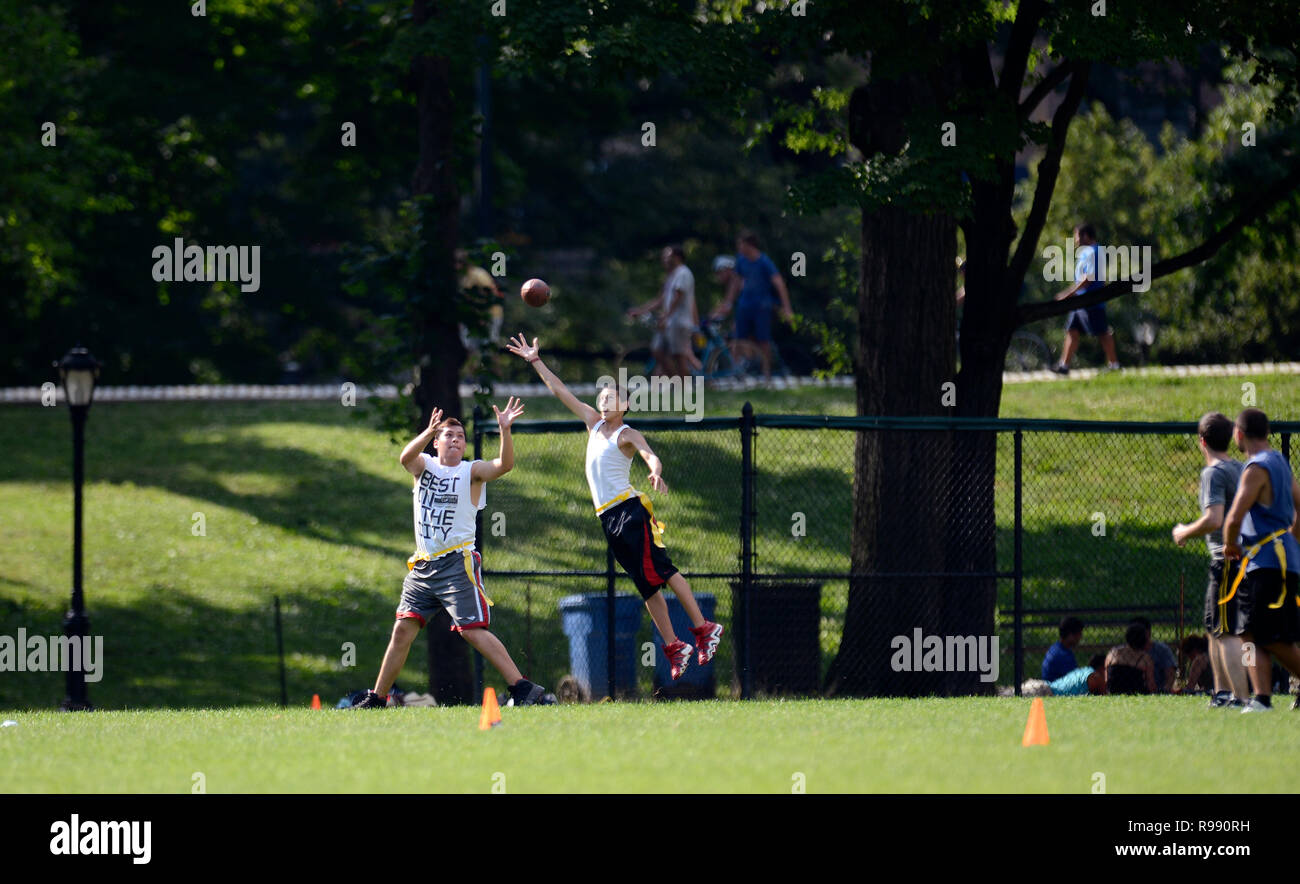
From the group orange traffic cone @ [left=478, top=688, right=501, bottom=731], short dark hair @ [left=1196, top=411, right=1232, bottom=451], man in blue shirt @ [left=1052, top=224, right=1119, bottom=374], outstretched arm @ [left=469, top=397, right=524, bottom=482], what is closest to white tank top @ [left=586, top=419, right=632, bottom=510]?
outstretched arm @ [left=469, top=397, right=524, bottom=482]

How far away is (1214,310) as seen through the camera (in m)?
30.5

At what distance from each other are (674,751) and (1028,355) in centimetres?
2142

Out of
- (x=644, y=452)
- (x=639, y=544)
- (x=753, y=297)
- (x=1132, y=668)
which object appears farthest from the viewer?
(x=753, y=297)

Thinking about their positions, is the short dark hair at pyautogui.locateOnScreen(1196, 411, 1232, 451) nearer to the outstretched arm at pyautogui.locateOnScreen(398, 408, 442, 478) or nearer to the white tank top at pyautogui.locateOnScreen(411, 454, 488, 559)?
the white tank top at pyautogui.locateOnScreen(411, 454, 488, 559)

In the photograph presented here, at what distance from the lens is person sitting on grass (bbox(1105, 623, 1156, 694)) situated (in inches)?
546

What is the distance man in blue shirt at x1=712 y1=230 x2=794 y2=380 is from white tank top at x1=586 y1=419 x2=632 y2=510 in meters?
12.3

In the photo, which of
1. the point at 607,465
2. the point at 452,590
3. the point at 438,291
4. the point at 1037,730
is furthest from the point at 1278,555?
the point at 438,291

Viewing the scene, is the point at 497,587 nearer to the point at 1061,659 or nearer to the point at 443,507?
the point at 1061,659

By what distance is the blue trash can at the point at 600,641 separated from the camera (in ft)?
47.3

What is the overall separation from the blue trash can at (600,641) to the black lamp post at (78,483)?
15.0 ft

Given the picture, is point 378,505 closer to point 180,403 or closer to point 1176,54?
point 180,403

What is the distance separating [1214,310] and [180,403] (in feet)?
62.4

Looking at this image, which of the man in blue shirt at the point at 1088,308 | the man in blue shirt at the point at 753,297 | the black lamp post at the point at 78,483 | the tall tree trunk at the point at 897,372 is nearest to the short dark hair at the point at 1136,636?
the tall tree trunk at the point at 897,372

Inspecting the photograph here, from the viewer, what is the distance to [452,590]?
11289 millimetres
